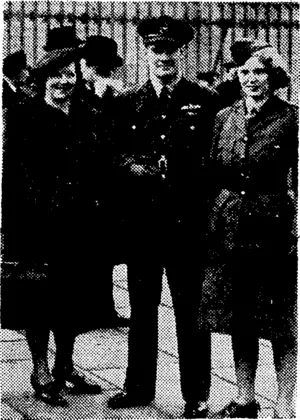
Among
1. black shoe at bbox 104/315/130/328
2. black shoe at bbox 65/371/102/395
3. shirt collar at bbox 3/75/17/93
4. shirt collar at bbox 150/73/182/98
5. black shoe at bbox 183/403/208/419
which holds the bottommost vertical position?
black shoe at bbox 104/315/130/328

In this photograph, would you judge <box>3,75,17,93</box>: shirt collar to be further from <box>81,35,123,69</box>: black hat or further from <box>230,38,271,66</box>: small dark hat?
<box>230,38,271,66</box>: small dark hat

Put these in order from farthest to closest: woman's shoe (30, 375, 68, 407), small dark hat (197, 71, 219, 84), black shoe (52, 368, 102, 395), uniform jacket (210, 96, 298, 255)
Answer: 1. small dark hat (197, 71, 219, 84)
2. black shoe (52, 368, 102, 395)
3. woman's shoe (30, 375, 68, 407)
4. uniform jacket (210, 96, 298, 255)

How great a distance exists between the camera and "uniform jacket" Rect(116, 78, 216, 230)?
12.8 feet

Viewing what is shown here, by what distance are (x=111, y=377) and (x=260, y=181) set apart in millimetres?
1693

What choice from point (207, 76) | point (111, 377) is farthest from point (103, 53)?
point (111, 377)

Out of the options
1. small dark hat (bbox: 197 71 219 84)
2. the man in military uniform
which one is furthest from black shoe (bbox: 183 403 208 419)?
small dark hat (bbox: 197 71 219 84)

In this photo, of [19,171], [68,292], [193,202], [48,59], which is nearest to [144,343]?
[68,292]

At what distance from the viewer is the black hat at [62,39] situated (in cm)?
419

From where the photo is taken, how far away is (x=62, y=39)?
4297mm

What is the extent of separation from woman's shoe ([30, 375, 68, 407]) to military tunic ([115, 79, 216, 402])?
705mm

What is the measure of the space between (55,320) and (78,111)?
1171 mm

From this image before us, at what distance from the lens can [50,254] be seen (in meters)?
4.14

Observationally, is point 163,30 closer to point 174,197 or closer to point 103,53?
point 174,197

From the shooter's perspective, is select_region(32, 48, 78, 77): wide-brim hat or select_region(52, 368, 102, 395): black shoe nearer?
select_region(32, 48, 78, 77): wide-brim hat
